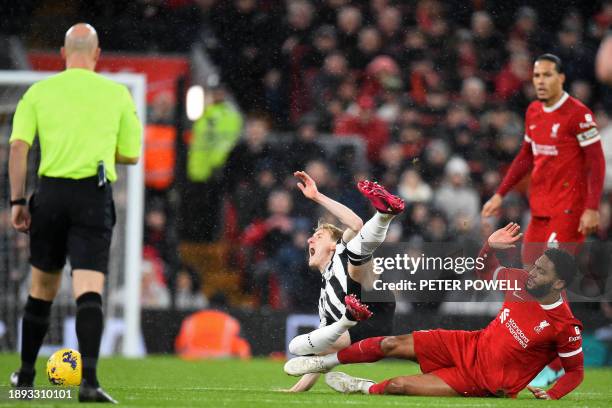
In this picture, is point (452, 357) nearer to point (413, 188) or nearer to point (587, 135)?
point (587, 135)

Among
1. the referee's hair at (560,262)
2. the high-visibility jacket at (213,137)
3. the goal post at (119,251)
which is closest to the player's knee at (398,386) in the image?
the referee's hair at (560,262)

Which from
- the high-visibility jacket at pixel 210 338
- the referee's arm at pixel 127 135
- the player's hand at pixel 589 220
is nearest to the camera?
the referee's arm at pixel 127 135

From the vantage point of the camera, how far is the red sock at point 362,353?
20.9 feet

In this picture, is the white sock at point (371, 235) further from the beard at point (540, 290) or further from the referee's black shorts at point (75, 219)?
the referee's black shorts at point (75, 219)

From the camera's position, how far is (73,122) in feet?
16.8

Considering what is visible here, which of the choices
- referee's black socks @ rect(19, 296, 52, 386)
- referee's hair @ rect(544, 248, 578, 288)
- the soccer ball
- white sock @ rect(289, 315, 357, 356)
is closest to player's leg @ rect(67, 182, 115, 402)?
referee's black socks @ rect(19, 296, 52, 386)

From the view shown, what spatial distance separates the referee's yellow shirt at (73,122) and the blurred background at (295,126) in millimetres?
5151

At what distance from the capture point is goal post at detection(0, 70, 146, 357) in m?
10.1

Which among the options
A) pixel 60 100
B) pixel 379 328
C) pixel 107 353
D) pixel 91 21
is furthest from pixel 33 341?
pixel 91 21

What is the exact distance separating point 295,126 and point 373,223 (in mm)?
4849

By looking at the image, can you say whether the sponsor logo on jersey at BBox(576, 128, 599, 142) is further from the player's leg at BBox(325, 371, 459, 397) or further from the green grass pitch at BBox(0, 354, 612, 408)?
the player's leg at BBox(325, 371, 459, 397)

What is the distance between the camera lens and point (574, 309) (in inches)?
398

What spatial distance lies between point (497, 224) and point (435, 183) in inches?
26.3

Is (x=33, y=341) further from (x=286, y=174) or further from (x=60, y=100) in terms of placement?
(x=286, y=174)
